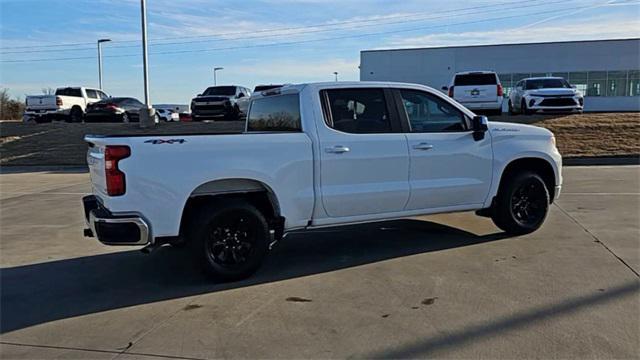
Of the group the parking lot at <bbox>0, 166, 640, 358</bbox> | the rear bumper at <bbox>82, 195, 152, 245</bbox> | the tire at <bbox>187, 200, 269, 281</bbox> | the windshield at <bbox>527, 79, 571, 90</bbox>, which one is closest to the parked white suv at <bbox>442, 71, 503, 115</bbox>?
the windshield at <bbox>527, 79, 571, 90</bbox>

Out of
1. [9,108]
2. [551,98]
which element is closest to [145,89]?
[551,98]

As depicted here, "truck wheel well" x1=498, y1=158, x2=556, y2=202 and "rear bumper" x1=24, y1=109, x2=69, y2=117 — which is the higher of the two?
"rear bumper" x1=24, y1=109, x2=69, y2=117

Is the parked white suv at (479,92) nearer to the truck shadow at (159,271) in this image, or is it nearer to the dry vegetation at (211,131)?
the dry vegetation at (211,131)

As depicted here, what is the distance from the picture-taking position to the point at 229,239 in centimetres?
540

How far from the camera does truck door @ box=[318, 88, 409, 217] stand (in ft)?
18.8

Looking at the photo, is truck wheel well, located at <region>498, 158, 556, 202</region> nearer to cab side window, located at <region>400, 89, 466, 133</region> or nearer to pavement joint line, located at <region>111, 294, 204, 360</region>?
cab side window, located at <region>400, 89, 466, 133</region>

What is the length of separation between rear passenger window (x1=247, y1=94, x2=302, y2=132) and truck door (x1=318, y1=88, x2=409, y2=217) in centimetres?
34

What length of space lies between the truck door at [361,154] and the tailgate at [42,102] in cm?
2657

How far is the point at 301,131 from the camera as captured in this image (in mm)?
5734

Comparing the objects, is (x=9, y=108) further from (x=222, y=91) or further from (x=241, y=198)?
(x=241, y=198)

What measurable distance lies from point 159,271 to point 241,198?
1301 mm

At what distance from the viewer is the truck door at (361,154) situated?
5.72 m

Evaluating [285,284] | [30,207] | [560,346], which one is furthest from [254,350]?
[30,207]

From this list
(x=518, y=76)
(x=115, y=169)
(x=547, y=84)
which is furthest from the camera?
(x=518, y=76)
